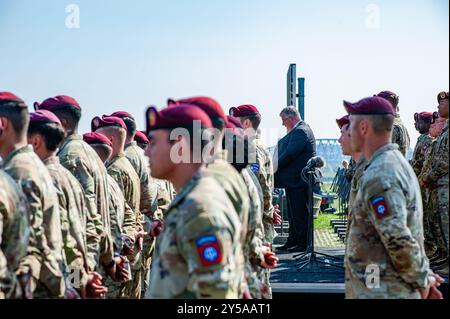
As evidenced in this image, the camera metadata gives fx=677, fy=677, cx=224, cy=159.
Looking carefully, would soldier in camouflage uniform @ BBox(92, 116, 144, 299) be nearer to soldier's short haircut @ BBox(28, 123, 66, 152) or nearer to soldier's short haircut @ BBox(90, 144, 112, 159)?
soldier's short haircut @ BBox(90, 144, 112, 159)

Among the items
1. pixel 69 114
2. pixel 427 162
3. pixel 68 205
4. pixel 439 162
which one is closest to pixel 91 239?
pixel 68 205

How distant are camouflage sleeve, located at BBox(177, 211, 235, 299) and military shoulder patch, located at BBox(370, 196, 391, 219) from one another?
153 cm

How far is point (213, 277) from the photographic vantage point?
2.91m

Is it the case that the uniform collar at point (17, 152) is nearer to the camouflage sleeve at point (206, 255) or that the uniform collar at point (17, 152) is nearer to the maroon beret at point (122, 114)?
the camouflage sleeve at point (206, 255)

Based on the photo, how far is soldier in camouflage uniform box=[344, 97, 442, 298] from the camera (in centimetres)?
415

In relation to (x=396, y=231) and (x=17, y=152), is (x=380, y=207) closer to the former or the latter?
(x=396, y=231)

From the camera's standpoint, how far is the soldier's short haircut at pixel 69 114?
19.4 ft

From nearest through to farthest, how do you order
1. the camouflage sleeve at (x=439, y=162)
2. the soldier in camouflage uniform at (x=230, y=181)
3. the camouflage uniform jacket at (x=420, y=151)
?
the soldier in camouflage uniform at (x=230, y=181) → the camouflage sleeve at (x=439, y=162) → the camouflage uniform jacket at (x=420, y=151)

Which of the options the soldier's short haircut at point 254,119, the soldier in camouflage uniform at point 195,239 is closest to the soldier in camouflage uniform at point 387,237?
the soldier in camouflage uniform at point 195,239

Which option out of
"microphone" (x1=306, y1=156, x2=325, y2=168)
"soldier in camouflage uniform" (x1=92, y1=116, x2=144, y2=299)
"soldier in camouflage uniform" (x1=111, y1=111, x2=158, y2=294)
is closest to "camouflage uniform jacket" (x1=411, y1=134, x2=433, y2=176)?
"microphone" (x1=306, y1=156, x2=325, y2=168)

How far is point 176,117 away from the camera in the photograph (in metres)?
3.43

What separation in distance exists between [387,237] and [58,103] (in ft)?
10.5

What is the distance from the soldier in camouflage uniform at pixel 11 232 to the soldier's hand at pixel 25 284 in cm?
4

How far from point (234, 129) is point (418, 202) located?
196 centimetres
